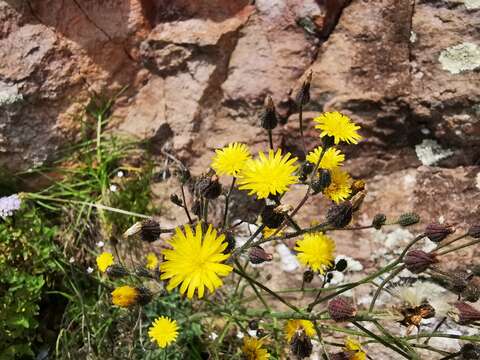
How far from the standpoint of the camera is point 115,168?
3.37 metres

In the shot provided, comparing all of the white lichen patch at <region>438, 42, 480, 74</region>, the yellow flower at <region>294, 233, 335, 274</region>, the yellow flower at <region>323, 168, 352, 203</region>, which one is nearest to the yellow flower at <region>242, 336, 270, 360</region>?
the yellow flower at <region>294, 233, 335, 274</region>

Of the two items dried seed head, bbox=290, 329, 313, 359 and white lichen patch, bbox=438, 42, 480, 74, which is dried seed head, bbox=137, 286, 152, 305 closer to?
dried seed head, bbox=290, 329, 313, 359

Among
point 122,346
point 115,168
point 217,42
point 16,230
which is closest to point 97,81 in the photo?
point 115,168

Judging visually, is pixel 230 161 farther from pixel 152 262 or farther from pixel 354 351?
pixel 152 262

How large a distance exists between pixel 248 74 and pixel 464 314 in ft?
6.35

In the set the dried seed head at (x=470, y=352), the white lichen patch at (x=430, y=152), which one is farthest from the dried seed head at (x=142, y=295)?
the white lichen patch at (x=430, y=152)

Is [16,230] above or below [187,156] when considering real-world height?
below

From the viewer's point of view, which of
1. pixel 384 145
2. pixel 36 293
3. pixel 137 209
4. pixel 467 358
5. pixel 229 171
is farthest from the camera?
pixel 137 209

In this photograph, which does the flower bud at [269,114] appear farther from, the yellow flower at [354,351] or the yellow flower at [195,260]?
the yellow flower at [354,351]

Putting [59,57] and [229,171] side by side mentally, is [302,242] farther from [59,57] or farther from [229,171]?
[59,57]

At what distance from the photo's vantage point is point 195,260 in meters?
1.86

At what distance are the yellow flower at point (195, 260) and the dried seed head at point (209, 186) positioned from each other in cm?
16

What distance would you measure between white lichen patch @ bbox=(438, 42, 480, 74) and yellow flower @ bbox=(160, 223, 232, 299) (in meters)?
1.74

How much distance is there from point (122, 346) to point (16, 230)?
0.98m
